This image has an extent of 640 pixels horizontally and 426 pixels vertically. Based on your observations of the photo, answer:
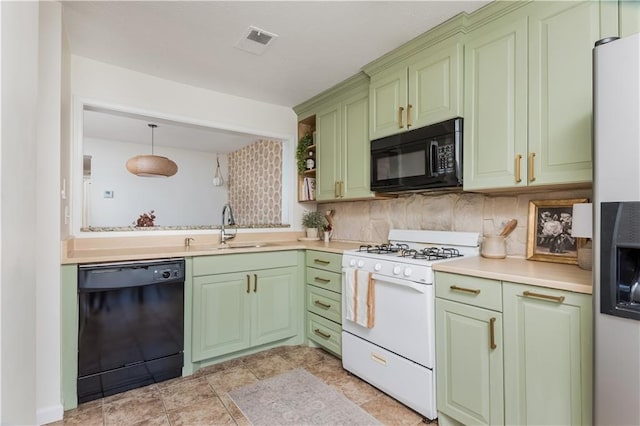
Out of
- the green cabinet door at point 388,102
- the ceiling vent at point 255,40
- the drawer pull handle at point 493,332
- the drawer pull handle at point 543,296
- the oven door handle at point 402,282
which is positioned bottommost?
the drawer pull handle at point 493,332

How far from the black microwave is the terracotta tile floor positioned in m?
1.39

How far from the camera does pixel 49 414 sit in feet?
5.88

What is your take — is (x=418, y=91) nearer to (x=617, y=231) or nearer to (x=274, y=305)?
(x=617, y=231)

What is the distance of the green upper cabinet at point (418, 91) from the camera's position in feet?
6.45

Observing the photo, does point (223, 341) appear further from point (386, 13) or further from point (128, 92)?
point (386, 13)

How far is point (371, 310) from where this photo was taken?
2.08 metres

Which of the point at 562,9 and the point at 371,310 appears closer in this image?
the point at 562,9

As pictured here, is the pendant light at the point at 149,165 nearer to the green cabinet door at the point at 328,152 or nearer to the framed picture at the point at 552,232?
the green cabinet door at the point at 328,152

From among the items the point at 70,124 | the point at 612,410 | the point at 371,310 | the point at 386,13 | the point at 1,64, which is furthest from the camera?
the point at 70,124

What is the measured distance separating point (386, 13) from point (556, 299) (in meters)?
1.71

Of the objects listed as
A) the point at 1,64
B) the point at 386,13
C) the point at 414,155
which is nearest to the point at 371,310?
the point at 414,155

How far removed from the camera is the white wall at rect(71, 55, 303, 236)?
2.42 meters

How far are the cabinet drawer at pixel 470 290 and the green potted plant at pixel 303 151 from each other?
6.64 ft

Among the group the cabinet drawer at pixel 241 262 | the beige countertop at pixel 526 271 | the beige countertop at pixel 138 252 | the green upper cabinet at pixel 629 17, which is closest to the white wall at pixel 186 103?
the beige countertop at pixel 138 252
